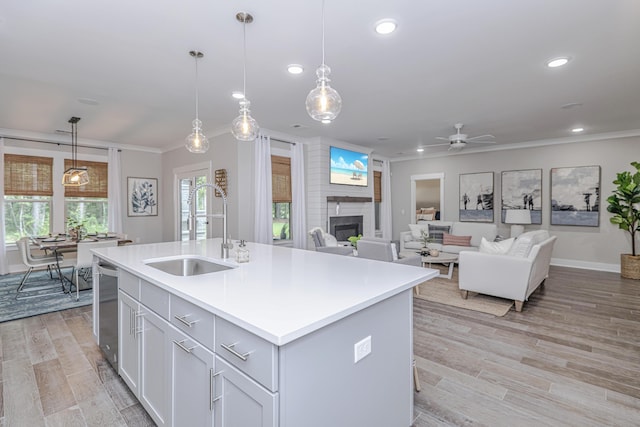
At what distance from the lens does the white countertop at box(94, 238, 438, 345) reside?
112 centimetres

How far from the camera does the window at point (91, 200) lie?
251 inches

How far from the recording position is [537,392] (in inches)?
84.4

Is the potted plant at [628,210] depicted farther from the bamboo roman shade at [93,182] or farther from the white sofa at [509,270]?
the bamboo roman shade at [93,182]

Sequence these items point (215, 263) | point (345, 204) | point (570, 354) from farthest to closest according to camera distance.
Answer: point (345, 204) → point (570, 354) → point (215, 263)

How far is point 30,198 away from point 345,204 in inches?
245

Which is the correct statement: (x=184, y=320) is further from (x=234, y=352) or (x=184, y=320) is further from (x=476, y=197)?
(x=476, y=197)

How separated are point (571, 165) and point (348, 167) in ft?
14.7

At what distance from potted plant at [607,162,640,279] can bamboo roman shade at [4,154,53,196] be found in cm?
1054

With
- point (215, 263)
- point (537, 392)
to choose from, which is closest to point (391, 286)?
point (215, 263)

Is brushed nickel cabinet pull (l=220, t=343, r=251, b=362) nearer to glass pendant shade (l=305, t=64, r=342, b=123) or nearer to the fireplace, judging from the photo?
glass pendant shade (l=305, t=64, r=342, b=123)

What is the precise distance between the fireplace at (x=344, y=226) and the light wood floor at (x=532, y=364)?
276 centimetres

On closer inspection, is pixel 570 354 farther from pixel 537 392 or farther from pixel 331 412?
pixel 331 412

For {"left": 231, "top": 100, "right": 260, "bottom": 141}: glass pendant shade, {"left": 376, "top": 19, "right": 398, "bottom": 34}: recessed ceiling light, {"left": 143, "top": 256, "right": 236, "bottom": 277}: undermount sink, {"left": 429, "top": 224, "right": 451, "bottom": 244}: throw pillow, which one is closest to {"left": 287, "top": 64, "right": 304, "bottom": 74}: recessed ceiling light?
{"left": 231, "top": 100, "right": 260, "bottom": 141}: glass pendant shade

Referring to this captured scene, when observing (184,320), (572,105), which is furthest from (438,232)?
(184,320)
